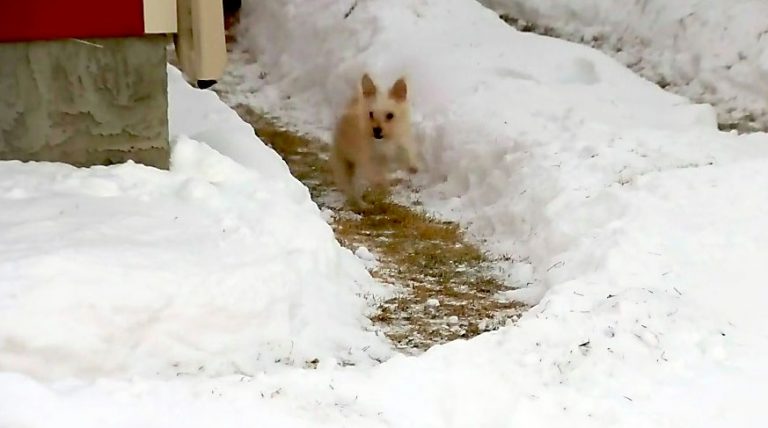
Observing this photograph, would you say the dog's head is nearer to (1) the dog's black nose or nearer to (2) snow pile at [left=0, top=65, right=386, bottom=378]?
(1) the dog's black nose

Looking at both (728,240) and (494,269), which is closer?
(728,240)

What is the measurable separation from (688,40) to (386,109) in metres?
4.50

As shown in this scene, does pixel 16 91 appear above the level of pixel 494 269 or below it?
above

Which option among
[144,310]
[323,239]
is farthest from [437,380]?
[323,239]

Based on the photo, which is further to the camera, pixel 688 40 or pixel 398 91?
pixel 688 40

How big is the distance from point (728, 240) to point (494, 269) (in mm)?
1567

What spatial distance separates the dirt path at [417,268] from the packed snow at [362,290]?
22 centimetres

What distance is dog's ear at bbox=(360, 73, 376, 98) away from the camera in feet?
25.8

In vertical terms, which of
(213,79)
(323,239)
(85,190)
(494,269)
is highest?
(213,79)

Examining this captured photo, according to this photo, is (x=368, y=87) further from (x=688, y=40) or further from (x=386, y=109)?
(x=688, y=40)

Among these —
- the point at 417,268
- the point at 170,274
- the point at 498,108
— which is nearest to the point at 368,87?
the point at 498,108

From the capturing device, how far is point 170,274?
4277 mm

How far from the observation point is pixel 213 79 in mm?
5953

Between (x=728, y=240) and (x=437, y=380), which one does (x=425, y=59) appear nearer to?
(x=728, y=240)
